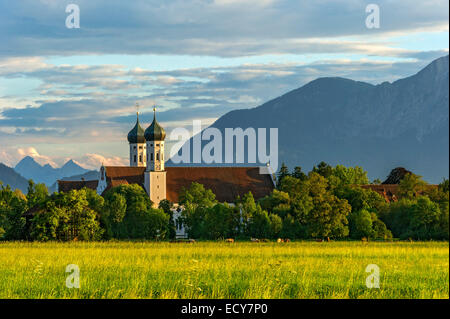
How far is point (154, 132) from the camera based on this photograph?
167m

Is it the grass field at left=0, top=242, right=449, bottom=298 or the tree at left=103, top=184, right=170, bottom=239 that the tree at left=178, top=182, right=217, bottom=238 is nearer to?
the tree at left=103, top=184, right=170, bottom=239

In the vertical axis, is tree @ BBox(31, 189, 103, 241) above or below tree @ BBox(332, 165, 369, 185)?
below

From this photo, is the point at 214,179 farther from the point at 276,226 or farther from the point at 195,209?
the point at 276,226

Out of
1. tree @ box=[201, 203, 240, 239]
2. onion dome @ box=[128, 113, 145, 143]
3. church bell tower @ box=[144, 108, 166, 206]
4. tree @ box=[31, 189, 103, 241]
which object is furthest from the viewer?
onion dome @ box=[128, 113, 145, 143]

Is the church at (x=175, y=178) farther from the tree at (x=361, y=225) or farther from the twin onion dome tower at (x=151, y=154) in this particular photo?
the tree at (x=361, y=225)

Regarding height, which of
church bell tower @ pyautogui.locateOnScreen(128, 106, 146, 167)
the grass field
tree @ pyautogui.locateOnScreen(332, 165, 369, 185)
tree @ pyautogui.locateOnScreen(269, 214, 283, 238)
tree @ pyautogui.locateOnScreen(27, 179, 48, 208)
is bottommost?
tree @ pyautogui.locateOnScreen(269, 214, 283, 238)

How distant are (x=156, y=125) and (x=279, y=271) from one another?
131 m

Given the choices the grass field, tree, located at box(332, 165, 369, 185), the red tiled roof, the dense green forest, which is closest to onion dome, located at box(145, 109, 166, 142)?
the red tiled roof

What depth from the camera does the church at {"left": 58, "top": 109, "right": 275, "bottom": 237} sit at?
15000cm

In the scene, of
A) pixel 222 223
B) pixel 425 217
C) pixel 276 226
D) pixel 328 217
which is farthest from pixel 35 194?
pixel 425 217

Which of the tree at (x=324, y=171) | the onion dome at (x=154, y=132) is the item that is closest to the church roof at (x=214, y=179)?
the onion dome at (x=154, y=132)

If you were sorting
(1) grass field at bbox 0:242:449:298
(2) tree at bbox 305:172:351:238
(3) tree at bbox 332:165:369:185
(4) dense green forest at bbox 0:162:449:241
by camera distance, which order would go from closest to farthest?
(1) grass field at bbox 0:242:449:298
(4) dense green forest at bbox 0:162:449:241
(2) tree at bbox 305:172:351:238
(3) tree at bbox 332:165:369:185
